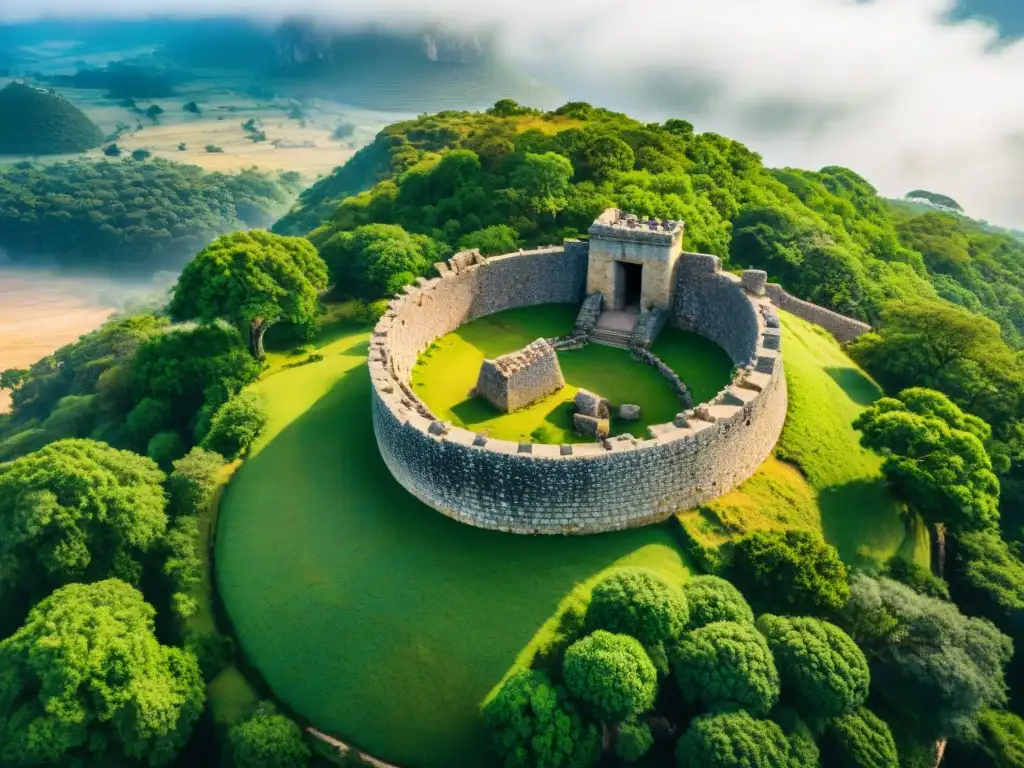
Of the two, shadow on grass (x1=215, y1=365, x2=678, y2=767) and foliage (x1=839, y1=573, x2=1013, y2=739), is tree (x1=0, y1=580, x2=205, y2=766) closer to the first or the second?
shadow on grass (x1=215, y1=365, x2=678, y2=767)

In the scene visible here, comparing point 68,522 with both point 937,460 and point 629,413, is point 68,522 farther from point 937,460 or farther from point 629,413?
point 937,460

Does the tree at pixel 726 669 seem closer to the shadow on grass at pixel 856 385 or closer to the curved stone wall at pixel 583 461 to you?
the curved stone wall at pixel 583 461

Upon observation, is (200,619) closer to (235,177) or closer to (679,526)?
(679,526)

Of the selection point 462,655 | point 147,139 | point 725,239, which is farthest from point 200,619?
point 147,139

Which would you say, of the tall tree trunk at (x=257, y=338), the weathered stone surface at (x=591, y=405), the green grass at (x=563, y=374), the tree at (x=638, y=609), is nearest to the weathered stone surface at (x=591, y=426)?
the green grass at (x=563, y=374)

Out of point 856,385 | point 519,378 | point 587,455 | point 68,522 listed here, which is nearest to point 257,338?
point 68,522

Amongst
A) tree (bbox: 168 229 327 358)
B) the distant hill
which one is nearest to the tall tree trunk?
tree (bbox: 168 229 327 358)
